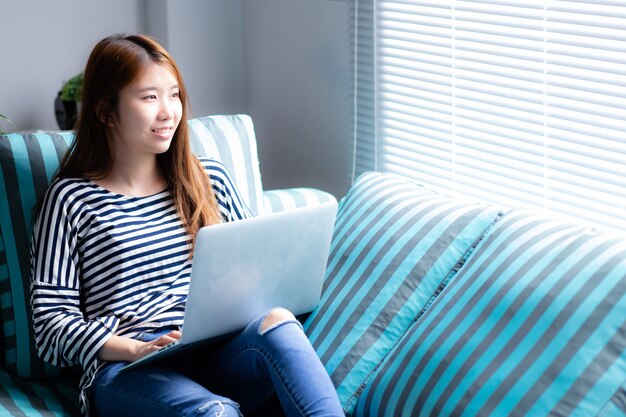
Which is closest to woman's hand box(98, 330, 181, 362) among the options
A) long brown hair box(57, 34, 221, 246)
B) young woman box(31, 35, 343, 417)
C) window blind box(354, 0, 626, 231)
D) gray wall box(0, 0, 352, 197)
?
young woman box(31, 35, 343, 417)

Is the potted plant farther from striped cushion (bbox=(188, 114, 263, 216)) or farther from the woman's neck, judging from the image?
the woman's neck

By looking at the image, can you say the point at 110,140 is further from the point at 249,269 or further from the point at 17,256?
the point at 249,269

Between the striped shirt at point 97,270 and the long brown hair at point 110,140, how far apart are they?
1.8 inches

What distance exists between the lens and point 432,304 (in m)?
1.80

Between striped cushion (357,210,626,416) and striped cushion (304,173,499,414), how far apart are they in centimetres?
6

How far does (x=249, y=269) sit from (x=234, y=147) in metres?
0.66

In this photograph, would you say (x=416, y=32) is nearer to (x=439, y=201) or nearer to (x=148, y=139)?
→ (x=439, y=201)

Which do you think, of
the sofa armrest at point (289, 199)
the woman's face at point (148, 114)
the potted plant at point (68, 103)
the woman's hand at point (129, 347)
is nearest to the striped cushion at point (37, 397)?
the woman's hand at point (129, 347)

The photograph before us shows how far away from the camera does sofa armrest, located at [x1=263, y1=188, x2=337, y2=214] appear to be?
7.75 ft

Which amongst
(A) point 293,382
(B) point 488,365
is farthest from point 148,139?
(B) point 488,365

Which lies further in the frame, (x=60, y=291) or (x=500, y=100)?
(x=500, y=100)

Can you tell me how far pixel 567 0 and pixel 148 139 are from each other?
0.95 m

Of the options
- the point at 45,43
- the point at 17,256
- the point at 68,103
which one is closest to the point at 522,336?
the point at 17,256

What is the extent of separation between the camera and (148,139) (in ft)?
6.48
